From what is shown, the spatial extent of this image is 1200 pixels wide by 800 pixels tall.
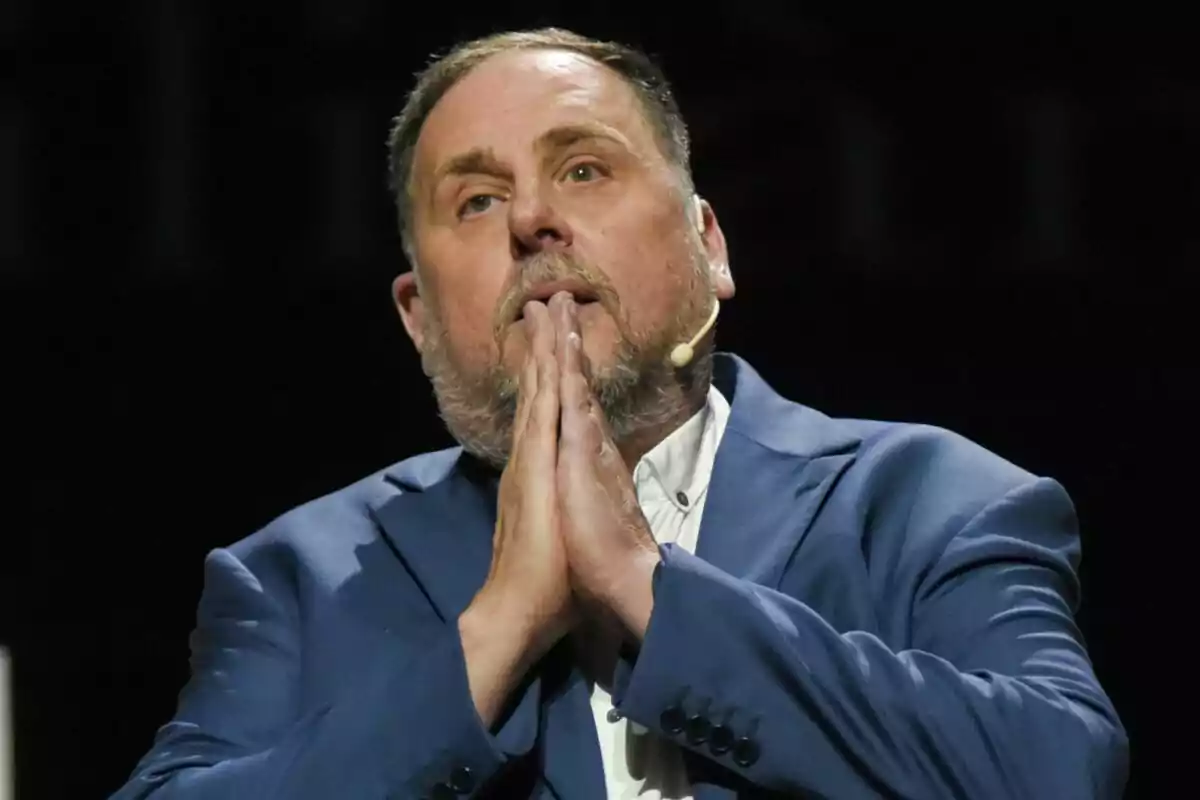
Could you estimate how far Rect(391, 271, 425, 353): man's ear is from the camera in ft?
6.95

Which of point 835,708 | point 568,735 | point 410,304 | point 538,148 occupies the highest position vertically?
point 538,148

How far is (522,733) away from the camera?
1.66m

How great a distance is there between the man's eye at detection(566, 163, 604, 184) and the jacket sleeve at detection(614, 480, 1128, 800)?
465mm

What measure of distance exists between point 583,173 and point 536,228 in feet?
0.36

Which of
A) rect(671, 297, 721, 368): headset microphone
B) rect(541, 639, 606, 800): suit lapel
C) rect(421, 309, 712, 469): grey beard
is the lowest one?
rect(541, 639, 606, 800): suit lapel

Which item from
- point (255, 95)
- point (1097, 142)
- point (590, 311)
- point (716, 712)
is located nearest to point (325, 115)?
point (255, 95)

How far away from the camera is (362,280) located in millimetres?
2459

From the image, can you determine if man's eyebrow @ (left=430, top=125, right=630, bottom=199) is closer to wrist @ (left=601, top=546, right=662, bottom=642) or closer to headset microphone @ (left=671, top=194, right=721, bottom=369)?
headset microphone @ (left=671, top=194, right=721, bottom=369)

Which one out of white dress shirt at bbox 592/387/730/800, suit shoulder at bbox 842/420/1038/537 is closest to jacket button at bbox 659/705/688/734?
white dress shirt at bbox 592/387/730/800

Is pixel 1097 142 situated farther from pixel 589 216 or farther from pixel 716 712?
pixel 716 712

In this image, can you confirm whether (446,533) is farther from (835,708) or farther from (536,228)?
(835,708)

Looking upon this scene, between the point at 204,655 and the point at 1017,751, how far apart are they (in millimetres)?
806

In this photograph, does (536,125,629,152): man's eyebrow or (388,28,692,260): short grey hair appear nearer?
(536,125,629,152): man's eyebrow

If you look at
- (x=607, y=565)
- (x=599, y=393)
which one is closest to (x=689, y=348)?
(x=599, y=393)
